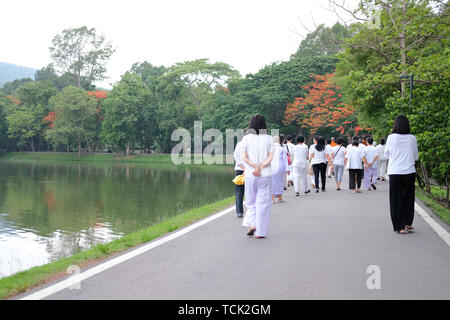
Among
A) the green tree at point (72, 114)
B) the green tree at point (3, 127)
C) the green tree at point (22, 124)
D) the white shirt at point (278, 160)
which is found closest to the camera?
the white shirt at point (278, 160)

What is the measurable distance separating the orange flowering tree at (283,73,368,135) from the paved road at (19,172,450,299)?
28728 millimetres

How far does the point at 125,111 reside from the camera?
61.8 meters

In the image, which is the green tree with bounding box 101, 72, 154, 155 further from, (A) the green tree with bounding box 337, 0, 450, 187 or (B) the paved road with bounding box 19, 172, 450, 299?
(B) the paved road with bounding box 19, 172, 450, 299

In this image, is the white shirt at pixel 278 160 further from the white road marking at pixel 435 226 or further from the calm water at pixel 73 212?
the calm water at pixel 73 212

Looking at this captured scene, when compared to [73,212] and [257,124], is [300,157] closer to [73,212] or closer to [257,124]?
[257,124]

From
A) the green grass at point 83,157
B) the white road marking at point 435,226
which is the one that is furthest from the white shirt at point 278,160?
the green grass at point 83,157

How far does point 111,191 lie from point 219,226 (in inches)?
663

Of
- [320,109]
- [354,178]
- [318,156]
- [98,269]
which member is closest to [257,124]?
[98,269]

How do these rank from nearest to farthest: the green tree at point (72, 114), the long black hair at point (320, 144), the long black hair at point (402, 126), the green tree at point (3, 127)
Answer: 1. the long black hair at point (402, 126)
2. the long black hair at point (320, 144)
3. the green tree at point (72, 114)
4. the green tree at point (3, 127)

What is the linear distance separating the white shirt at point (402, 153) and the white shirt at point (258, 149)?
2.21 metres

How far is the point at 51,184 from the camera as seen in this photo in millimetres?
28828

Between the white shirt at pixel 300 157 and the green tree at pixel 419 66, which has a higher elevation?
the green tree at pixel 419 66

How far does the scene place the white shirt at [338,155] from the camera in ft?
54.0
